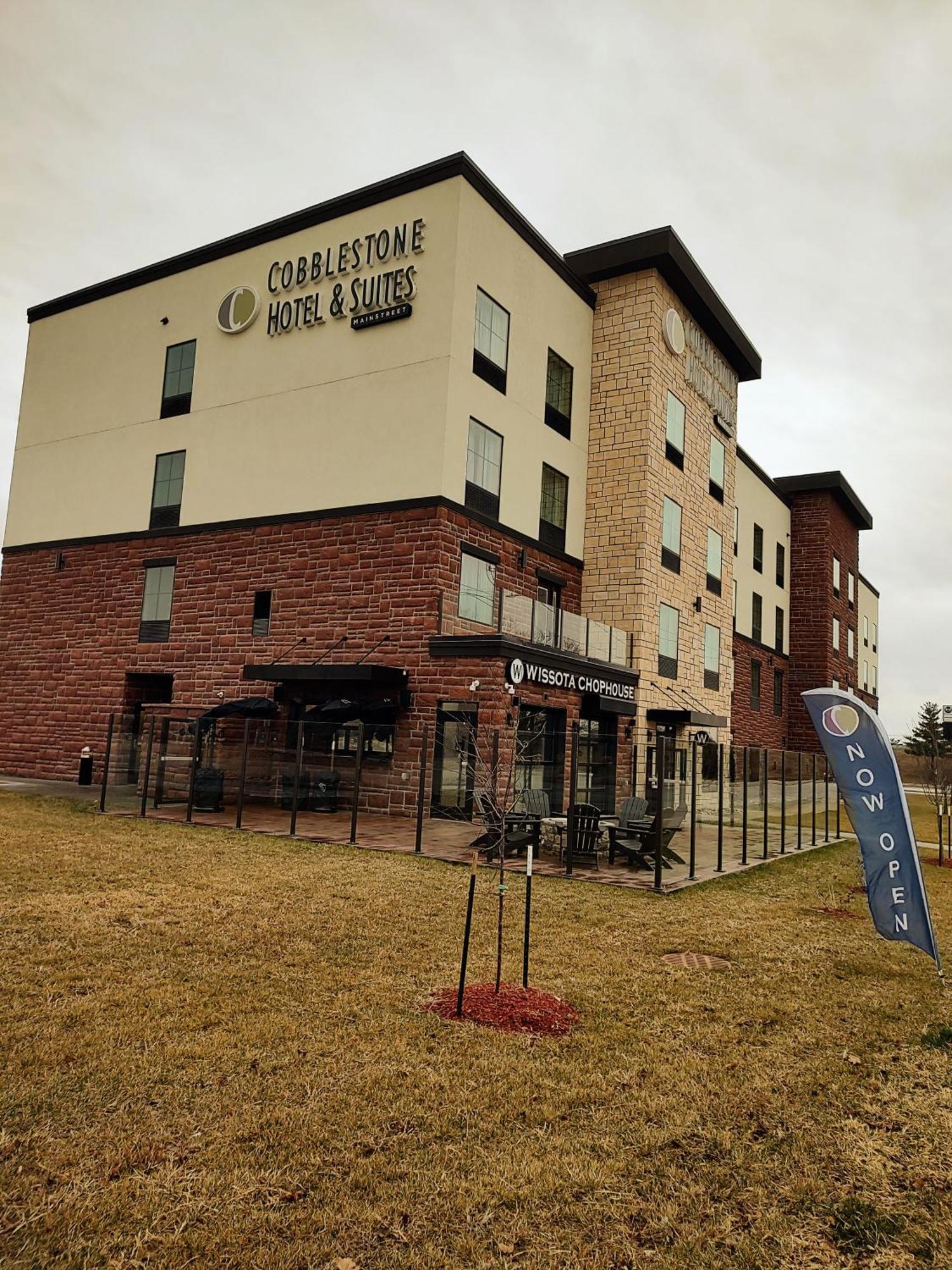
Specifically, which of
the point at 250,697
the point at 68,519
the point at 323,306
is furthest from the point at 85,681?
the point at 323,306

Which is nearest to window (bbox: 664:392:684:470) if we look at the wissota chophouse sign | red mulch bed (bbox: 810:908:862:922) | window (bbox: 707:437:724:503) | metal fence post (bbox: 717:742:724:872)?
window (bbox: 707:437:724:503)

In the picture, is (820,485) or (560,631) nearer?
(560,631)

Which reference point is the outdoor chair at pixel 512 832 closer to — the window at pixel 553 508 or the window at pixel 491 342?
the window at pixel 553 508

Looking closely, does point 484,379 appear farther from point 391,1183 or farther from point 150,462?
point 391,1183

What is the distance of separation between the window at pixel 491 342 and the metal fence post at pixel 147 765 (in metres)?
11.1

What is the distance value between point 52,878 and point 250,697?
11604 mm

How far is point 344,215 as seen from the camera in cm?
2269

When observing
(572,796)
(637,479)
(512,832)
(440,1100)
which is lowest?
(440,1100)

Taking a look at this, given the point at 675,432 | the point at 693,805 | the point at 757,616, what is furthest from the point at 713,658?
the point at 693,805

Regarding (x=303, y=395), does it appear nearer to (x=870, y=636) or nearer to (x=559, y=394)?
(x=559, y=394)

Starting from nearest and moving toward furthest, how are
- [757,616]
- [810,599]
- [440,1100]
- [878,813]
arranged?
[440,1100], [878,813], [757,616], [810,599]

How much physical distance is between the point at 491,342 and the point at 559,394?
3.72m

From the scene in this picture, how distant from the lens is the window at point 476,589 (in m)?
20.8

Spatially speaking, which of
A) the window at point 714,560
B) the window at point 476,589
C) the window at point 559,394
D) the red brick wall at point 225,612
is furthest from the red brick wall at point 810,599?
the window at point 476,589
